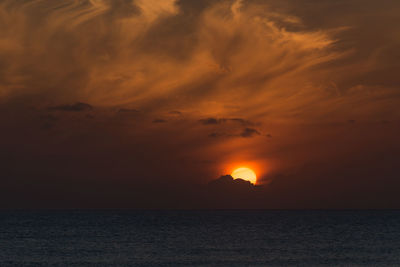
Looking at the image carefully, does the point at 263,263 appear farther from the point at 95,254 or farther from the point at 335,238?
the point at 335,238

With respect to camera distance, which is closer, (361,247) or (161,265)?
(161,265)

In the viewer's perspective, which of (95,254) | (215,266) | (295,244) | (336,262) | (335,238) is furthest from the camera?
(335,238)

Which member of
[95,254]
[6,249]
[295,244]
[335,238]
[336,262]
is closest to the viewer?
[336,262]

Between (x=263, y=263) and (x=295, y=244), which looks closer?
(x=263, y=263)

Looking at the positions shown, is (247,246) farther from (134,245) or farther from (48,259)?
(48,259)

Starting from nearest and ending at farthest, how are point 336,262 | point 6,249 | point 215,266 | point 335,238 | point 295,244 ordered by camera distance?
point 215,266 < point 336,262 < point 6,249 < point 295,244 < point 335,238

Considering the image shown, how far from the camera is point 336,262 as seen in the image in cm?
7006

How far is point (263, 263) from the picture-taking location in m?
66.9

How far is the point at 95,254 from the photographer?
78875 millimetres

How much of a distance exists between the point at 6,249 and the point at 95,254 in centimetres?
1780

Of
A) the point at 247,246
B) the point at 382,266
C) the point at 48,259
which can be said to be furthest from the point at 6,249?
the point at 382,266

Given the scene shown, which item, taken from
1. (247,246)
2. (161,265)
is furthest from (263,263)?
(247,246)

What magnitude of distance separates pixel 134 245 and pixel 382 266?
45.0m

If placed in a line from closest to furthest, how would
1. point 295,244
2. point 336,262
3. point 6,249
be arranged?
A: point 336,262 < point 6,249 < point 295,244
